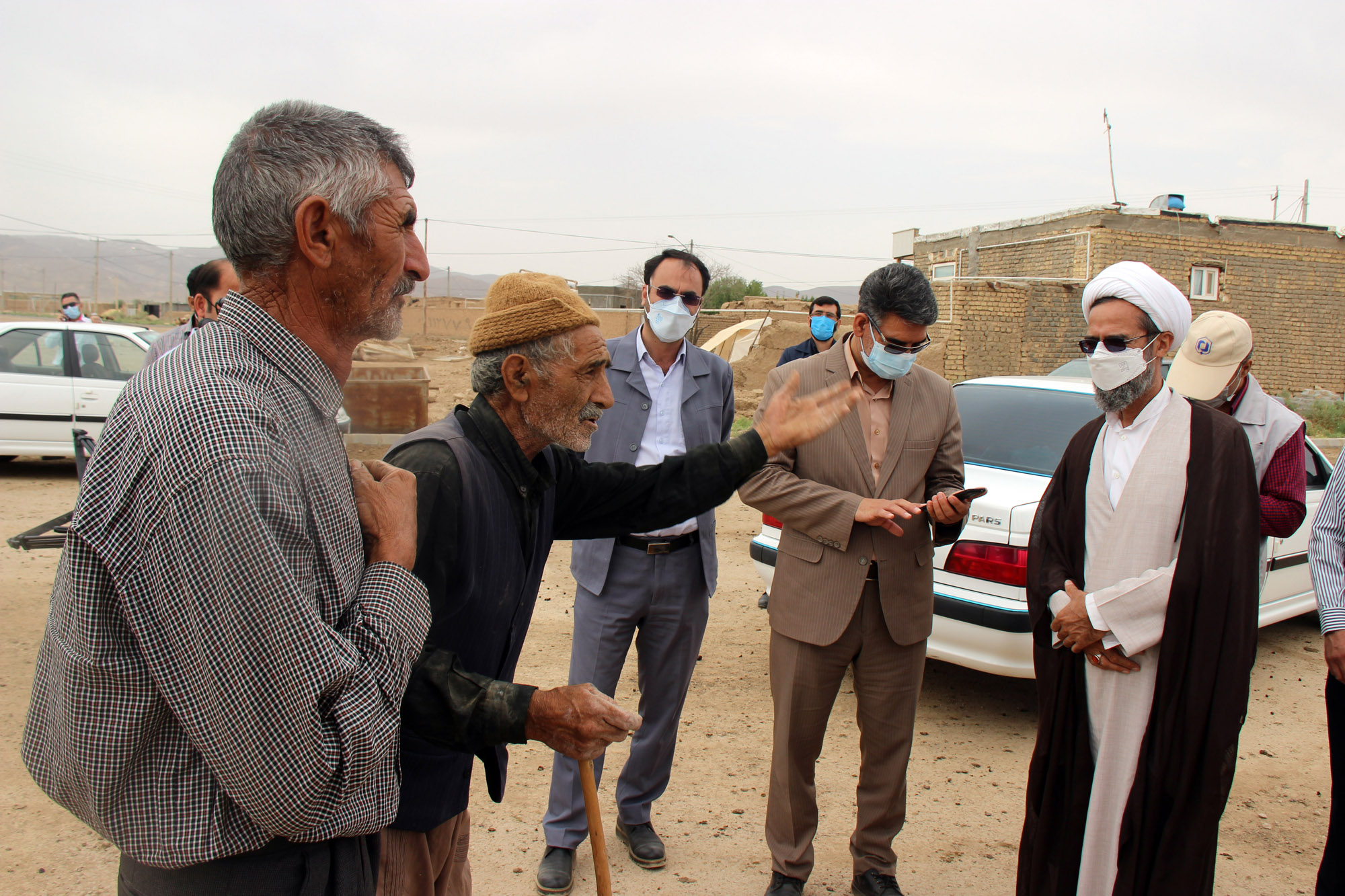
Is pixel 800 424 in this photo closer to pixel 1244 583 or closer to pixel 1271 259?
pixel 1244 583

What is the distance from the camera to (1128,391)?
2.72 metres

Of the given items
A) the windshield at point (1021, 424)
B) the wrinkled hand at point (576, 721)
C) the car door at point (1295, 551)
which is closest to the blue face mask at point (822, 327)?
the windshield at point (1021, 424)

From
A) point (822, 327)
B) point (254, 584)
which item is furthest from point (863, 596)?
point (822, 327)

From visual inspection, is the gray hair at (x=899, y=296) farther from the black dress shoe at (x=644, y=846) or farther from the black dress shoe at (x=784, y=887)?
the black dress shoe at (x=644, y=846)

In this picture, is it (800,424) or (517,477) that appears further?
(800,424)

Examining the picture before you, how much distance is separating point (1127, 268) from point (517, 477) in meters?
2.22

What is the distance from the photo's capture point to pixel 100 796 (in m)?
1.12

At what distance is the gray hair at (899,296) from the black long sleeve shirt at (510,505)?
1072mm

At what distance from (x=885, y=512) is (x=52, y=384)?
988cm

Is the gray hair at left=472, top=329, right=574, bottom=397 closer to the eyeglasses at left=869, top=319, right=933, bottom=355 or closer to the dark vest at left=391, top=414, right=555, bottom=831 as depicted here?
the dark vest at left=391, top=414, right=555, bottom=831

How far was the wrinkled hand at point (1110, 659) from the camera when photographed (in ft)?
8.27

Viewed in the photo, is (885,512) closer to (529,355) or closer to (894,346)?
(894,346)

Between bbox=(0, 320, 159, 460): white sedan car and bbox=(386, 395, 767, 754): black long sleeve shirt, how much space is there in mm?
8716

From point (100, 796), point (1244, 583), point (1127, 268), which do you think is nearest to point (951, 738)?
point (1244, 583)
